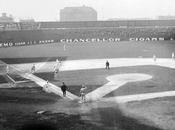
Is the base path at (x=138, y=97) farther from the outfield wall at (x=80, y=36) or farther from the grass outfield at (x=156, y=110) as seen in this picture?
the outfield wall at (x=80, y=36)

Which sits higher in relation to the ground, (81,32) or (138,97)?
(81,32)

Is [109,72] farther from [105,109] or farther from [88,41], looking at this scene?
[88,41]

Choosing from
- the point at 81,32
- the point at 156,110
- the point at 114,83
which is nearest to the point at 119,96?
the point at 156,110

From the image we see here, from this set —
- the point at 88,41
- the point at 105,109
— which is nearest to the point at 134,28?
the point at 88,41

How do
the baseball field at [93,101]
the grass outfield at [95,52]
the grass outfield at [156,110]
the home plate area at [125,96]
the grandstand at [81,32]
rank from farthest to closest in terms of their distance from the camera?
the grandstand at [81,32] → the grass outfield at [95,52] → the home plate area at [125,96] → the baseball field at [93,101] → the grass outfield at [156,110]

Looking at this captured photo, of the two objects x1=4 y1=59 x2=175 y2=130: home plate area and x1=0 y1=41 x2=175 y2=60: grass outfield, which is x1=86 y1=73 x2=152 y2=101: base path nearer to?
x1=4 y1=59 x2=175 y2=130: home plate area

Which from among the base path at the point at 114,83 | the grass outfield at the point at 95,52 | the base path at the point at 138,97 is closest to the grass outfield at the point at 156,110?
the base path at the point at 138,97

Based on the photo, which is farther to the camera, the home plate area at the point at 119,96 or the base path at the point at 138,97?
the base path at the point at 138,97

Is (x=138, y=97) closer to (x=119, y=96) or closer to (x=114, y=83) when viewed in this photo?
(x=119, y=96)

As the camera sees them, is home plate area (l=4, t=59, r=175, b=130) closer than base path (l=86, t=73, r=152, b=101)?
Yes

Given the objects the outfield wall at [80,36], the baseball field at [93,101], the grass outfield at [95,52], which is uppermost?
the outfield wall at [80,36]

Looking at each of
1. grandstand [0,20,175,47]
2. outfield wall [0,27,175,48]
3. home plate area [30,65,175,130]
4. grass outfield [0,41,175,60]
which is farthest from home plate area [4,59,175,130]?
grandstand [0,20,175,47]
